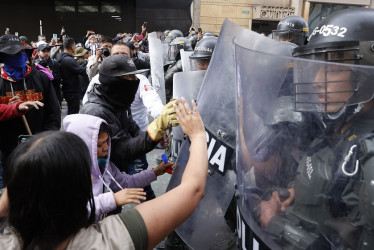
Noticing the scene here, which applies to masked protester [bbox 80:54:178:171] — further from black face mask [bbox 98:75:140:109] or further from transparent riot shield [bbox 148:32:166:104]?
transparent riot shield [bbox 148:32:166:104]

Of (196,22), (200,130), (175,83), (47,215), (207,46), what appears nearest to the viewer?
(47,215)

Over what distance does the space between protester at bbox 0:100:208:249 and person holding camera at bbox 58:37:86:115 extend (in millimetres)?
5380

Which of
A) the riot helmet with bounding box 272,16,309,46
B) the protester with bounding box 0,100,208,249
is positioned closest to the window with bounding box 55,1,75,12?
the riot helmet with bounding box 272,16,309,46

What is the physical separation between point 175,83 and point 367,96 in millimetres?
1810

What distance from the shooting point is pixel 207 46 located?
367 centimetres

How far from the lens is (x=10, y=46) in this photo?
3002 millimetres

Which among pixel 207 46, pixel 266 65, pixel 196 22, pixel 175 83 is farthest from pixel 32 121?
pixel 196 22

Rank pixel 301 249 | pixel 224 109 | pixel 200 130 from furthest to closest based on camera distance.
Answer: pixel 224 109
pixel 200 130
pixel 301 249

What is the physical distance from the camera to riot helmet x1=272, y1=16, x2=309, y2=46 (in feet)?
14.4

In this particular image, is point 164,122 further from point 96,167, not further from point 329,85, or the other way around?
point 329,85

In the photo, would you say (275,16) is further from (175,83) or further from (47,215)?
(47,215)

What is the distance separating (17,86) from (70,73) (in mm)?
3261

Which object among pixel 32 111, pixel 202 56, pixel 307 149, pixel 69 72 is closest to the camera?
pixel 307 149

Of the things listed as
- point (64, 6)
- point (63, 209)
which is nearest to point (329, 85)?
point (63, 209)
